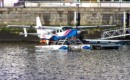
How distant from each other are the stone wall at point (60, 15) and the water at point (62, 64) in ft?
38.7

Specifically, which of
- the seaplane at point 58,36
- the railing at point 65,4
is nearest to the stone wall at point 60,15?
the railing at point 65,4

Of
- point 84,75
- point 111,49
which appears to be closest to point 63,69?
point 84,75

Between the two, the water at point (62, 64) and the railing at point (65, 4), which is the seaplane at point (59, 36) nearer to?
the water at point (62, 64)

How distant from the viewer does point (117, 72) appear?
49.3 metres

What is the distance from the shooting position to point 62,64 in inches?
2168

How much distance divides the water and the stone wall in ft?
38.7

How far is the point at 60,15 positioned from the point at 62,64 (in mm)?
29072

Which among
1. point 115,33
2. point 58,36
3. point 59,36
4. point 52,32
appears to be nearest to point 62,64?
point 59,36

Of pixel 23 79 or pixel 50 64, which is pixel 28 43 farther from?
pixel 23 79

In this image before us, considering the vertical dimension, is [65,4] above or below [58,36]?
above

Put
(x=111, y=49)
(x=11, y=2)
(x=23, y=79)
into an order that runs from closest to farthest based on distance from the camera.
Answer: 1. (x=23, y=79)
2. (x=111, y=49)
3. (x=11, y=2)

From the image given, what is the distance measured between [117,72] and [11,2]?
42040 mm

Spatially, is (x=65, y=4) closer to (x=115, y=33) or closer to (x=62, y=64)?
(x=115, y=33)

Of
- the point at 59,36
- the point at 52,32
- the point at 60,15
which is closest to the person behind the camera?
the point at 59,36
